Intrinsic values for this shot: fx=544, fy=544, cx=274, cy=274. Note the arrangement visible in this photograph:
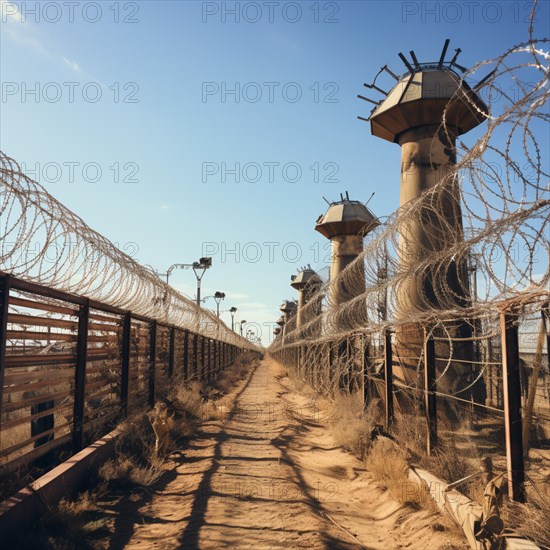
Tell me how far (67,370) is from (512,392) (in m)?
4.42

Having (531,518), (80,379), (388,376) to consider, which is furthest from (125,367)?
(531,518)

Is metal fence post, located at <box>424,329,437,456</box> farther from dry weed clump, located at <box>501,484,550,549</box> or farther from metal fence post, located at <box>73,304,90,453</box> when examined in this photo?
metal fence post, located at <box>73,304,90,453</box>

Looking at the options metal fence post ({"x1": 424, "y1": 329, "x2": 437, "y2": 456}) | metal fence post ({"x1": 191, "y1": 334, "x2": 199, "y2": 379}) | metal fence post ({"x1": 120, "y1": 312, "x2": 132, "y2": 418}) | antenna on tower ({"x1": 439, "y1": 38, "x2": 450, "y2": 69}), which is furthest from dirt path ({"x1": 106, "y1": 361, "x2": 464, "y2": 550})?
antenna on tower ({"x1": 439, "y1": 38, "x2": 450, "y2": 69})

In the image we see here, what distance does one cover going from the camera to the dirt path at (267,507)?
169 inches

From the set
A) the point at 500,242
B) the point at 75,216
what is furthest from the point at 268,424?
the point at 500,242

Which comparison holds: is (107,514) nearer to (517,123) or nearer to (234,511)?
(234,511)

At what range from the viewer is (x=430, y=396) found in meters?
6.72

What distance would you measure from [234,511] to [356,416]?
4239 millimetres

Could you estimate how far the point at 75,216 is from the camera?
518cm

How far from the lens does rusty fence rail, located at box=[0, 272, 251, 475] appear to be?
4.54m

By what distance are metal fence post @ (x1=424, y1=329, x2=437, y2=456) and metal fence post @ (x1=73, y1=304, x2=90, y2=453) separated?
13.1ft

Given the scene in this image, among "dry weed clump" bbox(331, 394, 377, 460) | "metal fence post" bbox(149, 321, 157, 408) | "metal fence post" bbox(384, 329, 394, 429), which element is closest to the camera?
"dry weed clump" bbox(331, 394, 377, 460)

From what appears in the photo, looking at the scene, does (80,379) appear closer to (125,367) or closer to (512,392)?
(125,367)

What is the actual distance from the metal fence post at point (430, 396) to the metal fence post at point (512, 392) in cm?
216
